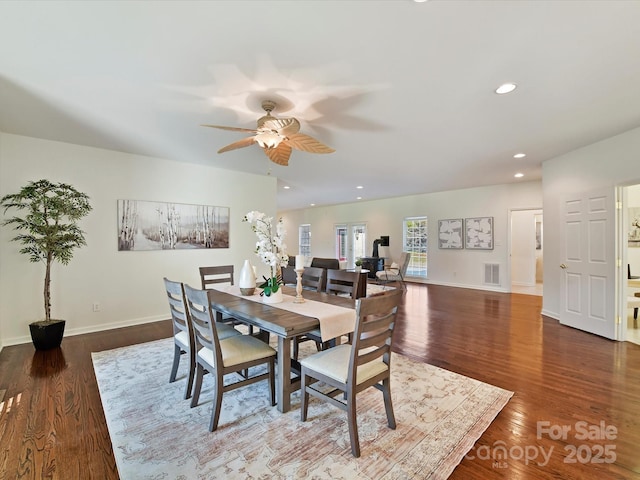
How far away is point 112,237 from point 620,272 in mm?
6970

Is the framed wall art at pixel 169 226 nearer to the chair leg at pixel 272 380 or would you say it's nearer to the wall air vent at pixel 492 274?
the chair leg at pixel 272 380

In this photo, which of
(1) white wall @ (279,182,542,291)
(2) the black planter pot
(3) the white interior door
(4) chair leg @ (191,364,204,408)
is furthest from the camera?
(1) white wall @ (279,182,542,291)

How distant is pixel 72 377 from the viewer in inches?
110

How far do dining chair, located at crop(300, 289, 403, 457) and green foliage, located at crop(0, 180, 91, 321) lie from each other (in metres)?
3.61

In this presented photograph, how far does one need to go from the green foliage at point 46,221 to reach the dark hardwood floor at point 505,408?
1.14m

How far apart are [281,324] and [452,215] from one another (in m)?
7.35

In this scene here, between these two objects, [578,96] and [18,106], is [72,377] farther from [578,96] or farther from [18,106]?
[578,96]

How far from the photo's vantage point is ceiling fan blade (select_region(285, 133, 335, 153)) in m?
2.83

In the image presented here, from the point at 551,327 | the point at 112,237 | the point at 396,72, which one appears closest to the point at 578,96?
the point at 396,72

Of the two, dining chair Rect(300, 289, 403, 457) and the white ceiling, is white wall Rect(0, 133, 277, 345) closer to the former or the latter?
the white ceiling

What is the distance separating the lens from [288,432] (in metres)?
1.98

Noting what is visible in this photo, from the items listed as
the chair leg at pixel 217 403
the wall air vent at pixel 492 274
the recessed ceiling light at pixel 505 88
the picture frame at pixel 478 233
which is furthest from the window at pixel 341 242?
the chair leg at pixel 217 403

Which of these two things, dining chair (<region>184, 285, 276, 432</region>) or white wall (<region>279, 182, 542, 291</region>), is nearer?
dining chair (<region>184, 285, 276, 432</region>)

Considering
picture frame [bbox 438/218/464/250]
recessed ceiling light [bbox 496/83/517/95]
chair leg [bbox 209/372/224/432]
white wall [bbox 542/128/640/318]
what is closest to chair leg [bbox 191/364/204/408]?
chair leg [bbox 209/372/224/432]
